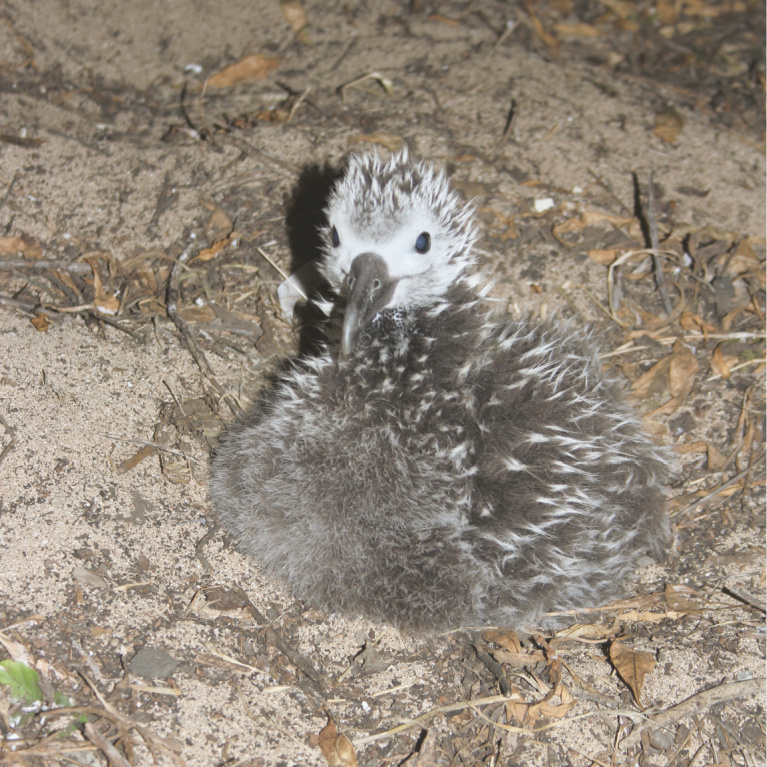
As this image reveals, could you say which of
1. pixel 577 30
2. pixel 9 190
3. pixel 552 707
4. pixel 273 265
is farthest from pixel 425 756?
pixel 577 30

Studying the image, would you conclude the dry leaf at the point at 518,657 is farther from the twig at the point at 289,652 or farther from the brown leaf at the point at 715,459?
the brown leaf at the point at 715,459

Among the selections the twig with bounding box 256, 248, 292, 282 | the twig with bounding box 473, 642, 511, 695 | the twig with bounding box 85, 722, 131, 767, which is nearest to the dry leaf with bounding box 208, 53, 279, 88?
the twig with bounding box 256, 248, 292, 282

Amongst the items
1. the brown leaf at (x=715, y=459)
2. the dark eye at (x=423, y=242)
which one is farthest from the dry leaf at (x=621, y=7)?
the dark eye at (x=423, y=242)

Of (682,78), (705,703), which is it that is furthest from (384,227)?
(682,78)

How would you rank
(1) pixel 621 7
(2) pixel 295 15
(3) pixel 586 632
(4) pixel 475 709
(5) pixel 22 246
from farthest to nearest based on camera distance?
1. (1) pixel 621 7
2. (2) pixel 295 15
3. (5) pixel 22 246
4. (3) pixel 586 632
5. (4) pixel 475 709

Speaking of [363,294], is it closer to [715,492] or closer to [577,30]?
[715,492]

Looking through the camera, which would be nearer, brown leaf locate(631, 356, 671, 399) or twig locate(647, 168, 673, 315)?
brown leaf locate(631, 356, 671, 399)

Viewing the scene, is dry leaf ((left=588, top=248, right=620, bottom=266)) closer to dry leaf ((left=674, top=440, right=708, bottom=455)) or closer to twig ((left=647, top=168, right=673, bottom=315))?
twig ((left=647, top=168, right=673, bottom=315))

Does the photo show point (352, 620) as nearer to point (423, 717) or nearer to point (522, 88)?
point (423, 717)
